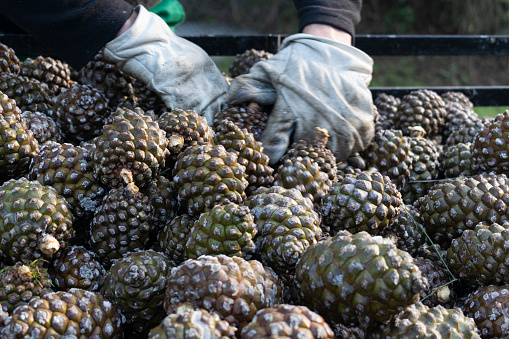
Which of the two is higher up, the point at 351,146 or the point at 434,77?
the point at 351,146

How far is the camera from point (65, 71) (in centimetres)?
201

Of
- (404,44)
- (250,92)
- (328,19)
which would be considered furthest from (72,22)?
(404,44)

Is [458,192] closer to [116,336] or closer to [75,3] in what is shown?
[116,336]

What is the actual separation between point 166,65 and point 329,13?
2.53 ft

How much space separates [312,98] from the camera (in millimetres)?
1805

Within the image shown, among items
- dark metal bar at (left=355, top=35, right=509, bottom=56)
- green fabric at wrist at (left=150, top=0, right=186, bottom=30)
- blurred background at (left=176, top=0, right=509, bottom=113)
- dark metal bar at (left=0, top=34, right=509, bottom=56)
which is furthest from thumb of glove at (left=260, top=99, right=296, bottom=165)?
blurred background at (left=176, top=0, right=509, bottom=113)

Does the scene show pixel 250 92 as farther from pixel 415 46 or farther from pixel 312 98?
pixel 415 46

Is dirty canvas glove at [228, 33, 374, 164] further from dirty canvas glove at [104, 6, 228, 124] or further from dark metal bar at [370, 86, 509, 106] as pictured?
dark metal bar at [370, 86, 509, 106]

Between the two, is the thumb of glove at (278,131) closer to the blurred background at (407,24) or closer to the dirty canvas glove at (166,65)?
the dirty canvas glove at (166,65)

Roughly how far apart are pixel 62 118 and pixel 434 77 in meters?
→ 7.41

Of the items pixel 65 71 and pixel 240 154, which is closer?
pixel 240 154

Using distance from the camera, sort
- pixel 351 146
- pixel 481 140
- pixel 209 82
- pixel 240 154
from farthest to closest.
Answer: pixel 209 82 → pixel 351 146 → pixel 481 140 → pixel 240 154

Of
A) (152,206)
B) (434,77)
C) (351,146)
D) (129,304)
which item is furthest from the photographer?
(434,77)

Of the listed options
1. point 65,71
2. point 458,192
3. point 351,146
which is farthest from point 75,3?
point 458,192
